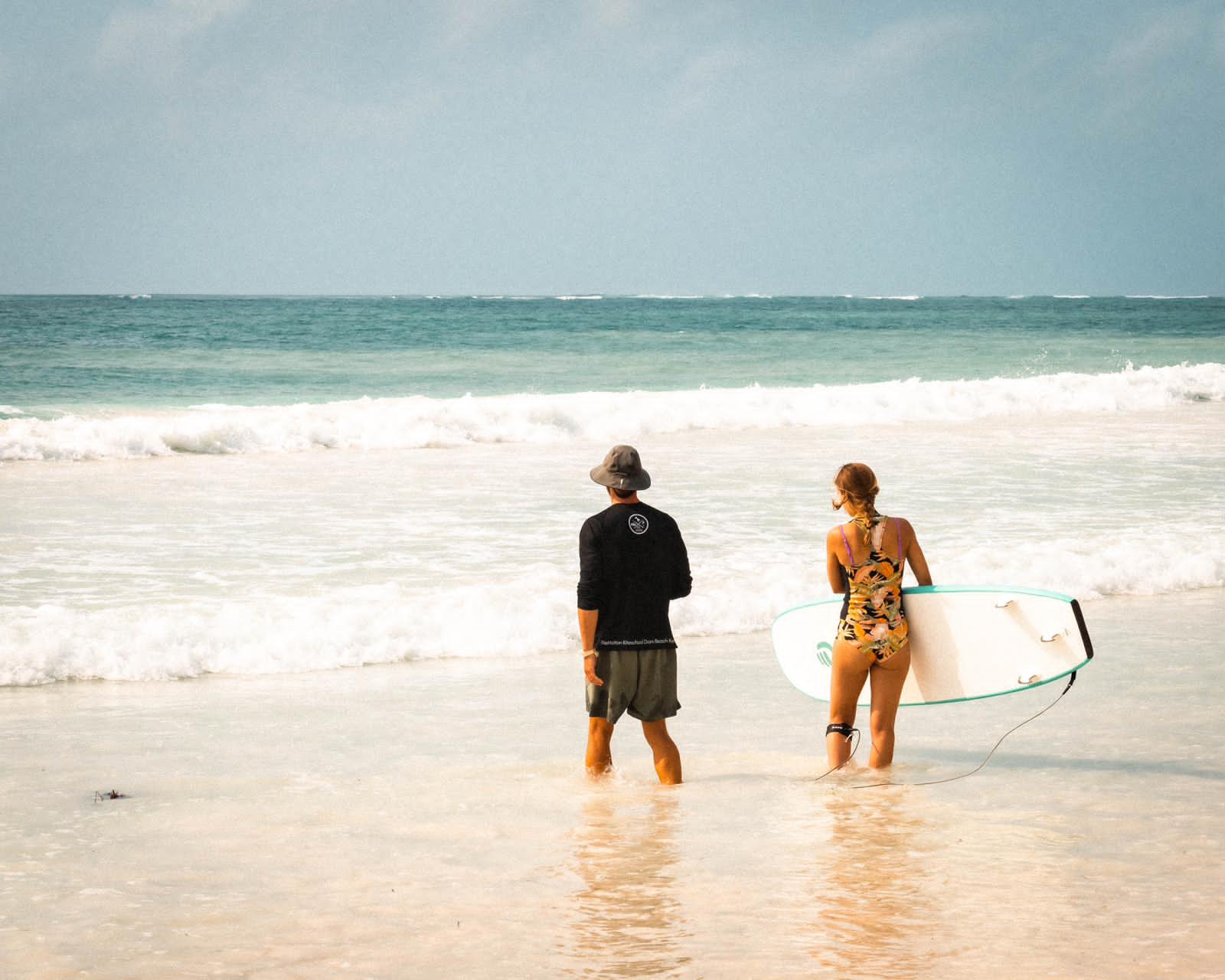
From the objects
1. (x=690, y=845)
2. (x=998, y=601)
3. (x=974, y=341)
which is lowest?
(x=690, y=845)

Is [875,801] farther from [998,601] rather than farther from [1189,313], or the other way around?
[1189,313]

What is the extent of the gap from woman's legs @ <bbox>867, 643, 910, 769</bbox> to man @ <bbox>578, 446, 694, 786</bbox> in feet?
2.95

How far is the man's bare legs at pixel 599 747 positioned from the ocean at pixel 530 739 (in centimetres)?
11

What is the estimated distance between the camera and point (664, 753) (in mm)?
5379

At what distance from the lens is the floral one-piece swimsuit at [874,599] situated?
5402 mm

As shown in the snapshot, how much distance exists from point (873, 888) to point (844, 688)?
4.52ft

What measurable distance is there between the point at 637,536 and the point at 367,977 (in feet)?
6.76

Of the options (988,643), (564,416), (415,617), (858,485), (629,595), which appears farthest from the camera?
(564,416)

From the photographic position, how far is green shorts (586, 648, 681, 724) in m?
5.19

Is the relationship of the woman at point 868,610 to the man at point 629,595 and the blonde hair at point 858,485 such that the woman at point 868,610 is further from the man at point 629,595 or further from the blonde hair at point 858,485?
the man at point 629,595

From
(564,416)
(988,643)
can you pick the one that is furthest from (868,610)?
(564,416)

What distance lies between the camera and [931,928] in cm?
391

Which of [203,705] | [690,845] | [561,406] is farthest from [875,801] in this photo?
[561,406]

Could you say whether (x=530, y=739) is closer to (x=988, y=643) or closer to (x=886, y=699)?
(x=886, y=699)
